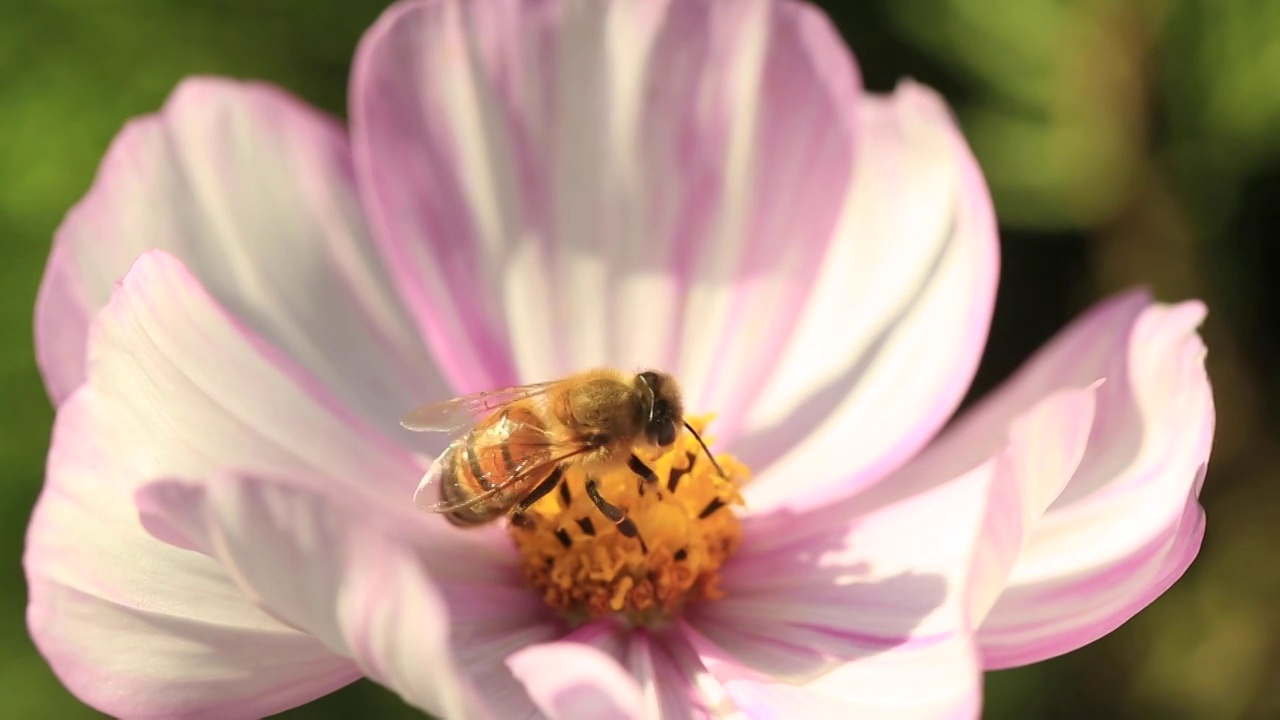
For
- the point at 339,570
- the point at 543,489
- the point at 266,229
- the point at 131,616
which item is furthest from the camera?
the point at 266,229

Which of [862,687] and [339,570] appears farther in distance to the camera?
[862,687]

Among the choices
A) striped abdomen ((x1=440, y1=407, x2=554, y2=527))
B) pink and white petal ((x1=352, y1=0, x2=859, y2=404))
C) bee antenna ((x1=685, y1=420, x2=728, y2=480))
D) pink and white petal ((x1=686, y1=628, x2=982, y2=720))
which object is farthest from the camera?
pink and white petal ((x1=352, y1=0, x2=859, y2=404))

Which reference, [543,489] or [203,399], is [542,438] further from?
[203,399]

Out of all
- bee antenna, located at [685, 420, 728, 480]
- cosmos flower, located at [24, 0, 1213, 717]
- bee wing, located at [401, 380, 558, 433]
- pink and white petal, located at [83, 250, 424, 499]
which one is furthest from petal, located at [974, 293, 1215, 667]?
pink and white petal, located at [83, 250, 424, 499]

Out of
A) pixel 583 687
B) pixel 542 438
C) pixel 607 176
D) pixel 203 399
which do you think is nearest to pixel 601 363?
pixel 607 176

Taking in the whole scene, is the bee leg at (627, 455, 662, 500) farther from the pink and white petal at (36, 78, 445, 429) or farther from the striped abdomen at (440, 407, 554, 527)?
the pink and white petal at (36, 78, 445, 429)

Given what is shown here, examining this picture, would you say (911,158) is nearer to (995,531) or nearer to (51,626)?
(995,531)
